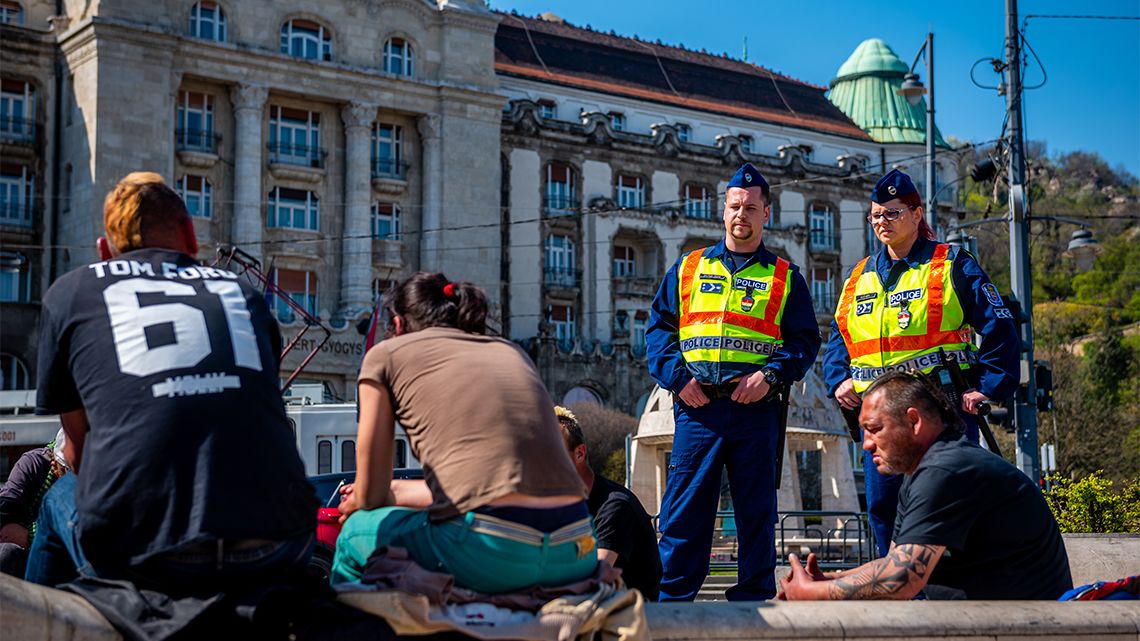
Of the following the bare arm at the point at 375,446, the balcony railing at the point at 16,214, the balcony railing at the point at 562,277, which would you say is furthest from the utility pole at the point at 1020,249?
the balcony railing at the point at 562,277

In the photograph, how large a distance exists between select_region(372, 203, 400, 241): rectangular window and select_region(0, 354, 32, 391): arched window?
13605 mm

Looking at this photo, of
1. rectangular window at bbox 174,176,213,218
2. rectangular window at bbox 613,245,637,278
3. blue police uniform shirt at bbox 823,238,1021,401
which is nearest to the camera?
blue police uniform shirt at bbox 823,238,1021,401

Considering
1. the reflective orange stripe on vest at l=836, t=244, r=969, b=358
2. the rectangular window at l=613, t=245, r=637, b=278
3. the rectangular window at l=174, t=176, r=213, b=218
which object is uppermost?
the rectangular window at l=174, t=176, r=213, b=218

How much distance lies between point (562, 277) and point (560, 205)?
2981 millimetres

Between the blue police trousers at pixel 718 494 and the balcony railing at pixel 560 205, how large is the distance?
176 ft

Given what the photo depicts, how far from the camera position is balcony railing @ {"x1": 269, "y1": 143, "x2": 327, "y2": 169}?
2153 inches

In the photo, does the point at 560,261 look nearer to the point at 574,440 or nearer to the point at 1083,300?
the point at 1083,300

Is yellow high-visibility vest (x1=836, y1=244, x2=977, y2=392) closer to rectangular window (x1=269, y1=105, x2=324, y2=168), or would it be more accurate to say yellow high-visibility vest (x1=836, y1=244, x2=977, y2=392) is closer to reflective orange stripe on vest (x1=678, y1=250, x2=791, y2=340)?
reflective orange stripe on vest (x1=678, y1=250, x2=791, y2=340)

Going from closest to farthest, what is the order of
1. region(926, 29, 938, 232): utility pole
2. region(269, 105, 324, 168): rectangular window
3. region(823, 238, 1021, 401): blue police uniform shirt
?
region(823, 238, 1021, 401): blue police uniform shirt < region(926, 29, 938, 232): utility pole < region(269, 105, 324, 168): rectangular window

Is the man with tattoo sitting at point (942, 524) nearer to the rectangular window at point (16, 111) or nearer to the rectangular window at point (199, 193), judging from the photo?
the rectangular window at point (199, 193)

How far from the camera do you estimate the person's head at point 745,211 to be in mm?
8031

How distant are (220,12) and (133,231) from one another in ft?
167

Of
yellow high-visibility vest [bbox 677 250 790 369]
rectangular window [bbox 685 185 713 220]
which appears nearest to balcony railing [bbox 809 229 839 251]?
rectangular window [bbox 685 185 713 220]

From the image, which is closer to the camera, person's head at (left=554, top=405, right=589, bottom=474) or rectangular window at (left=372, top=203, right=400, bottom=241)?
person's head at (left=554, top=405, right=589, bottom=474)
